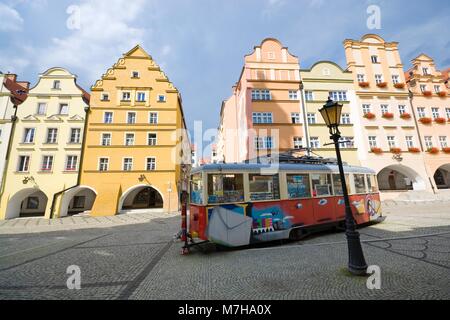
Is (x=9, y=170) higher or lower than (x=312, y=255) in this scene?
higher

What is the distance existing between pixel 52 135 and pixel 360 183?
83.2 feet

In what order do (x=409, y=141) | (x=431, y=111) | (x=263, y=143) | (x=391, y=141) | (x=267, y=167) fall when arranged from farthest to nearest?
(x=431, y=111), (x=409, y=141), (x=391, y=141), (x=263, y=143), (x=267, y=167)

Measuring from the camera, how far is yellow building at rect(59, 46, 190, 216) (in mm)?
17938

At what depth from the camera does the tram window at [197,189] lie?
5.99 metres

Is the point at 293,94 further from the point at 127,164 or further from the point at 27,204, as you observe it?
the point at 27,204

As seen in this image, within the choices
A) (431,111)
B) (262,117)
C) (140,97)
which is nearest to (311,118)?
(262,117)

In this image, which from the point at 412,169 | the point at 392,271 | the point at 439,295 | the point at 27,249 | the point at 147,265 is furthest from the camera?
the point at 412,169

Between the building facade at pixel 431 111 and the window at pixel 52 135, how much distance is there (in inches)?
1475

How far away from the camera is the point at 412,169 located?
63.6ft

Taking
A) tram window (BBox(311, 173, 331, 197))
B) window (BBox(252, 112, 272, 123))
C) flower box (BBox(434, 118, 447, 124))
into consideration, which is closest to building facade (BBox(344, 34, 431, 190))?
flower box (BBox(434, 118, 447, 124))

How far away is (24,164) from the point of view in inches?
702

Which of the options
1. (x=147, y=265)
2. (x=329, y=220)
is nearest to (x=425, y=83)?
(x=329, y=220)
